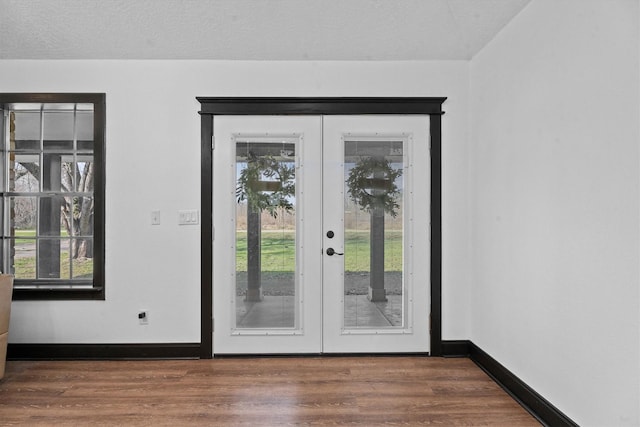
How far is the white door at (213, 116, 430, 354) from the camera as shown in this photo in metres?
3.58

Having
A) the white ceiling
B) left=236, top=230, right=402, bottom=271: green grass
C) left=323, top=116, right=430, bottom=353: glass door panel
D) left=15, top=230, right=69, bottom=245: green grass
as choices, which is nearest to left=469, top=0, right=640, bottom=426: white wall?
the white ceiling

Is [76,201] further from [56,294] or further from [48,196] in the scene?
[56,294]

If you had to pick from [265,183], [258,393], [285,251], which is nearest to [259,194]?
[265,183]

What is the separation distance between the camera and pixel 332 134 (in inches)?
141

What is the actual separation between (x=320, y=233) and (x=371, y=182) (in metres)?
0.60

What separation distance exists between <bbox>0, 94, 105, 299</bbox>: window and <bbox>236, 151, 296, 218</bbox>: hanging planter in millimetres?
1330

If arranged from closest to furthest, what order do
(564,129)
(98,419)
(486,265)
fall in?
(564,129)
(98,419)
(486,265)

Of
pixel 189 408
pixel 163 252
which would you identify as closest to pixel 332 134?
pixel 163 252

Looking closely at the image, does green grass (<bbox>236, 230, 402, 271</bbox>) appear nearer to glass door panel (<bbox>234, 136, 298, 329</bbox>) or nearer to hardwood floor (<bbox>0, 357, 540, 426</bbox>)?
glass door panel (<bbox>234, 136, 298, 329</bbox>)

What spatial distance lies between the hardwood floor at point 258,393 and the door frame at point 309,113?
1.15ft

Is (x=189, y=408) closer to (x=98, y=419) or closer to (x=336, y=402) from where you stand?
(x=98, y=419)

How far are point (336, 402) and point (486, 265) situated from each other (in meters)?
1.52

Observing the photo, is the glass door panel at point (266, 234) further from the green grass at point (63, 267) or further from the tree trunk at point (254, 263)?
the green grass at point (63, 267)

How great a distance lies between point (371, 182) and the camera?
360 centimetres
